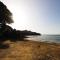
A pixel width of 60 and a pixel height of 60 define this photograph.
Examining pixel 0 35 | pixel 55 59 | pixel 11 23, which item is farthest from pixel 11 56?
pixel 11 23

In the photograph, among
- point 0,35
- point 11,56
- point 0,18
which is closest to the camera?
point 11,56

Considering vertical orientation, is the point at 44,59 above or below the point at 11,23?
below

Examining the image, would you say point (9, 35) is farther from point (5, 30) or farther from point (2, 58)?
point (2, 58)

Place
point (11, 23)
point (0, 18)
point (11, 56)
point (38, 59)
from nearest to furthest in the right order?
point (38, 59) → point (11, 56) → point (0, 18) → point (11, 23)

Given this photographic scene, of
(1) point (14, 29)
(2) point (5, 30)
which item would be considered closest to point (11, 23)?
(1) point (14, 29)

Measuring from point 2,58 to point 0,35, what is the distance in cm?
1030

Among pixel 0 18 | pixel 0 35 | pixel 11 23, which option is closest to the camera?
pixel 0 35

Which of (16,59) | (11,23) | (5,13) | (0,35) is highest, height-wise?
(5,13)

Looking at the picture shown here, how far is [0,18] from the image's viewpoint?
25.1 meters

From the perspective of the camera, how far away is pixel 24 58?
998cm

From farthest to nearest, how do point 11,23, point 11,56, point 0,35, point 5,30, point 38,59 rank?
point 11,23, point 5,30, point 0,35, point 11,56, point 38,59

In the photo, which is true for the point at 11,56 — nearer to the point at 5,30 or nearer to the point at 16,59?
the point at 16,59

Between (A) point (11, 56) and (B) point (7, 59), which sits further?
(A) point (11, 56)

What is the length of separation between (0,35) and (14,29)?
6.08 metres
